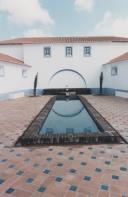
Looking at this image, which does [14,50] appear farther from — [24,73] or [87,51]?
[87,51]

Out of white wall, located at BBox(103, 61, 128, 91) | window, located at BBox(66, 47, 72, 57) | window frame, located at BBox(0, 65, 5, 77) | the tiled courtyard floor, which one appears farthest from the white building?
the tiled courtyard floor

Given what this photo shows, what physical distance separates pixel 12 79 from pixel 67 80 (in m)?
6.68

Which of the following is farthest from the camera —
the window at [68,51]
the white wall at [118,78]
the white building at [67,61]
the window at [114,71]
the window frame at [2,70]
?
the window at [68,51]

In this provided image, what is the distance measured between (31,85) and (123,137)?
52.8 feet

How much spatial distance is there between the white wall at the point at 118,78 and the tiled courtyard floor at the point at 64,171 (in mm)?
12242

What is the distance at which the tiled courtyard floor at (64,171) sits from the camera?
3133mm

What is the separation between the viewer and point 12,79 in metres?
17.0

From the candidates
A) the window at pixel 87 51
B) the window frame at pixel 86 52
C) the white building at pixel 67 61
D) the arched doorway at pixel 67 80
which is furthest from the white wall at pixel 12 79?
the window at pixel 87 51

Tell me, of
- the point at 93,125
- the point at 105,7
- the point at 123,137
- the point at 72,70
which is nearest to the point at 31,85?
the point at 72,70

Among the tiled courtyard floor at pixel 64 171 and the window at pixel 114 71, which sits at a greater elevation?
the window at pixel 114 71

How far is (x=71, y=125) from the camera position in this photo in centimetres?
786

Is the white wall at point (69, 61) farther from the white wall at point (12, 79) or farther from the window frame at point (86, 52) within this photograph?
the white wall at point (12, 79)

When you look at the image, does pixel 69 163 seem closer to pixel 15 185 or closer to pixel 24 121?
pixel 15 185

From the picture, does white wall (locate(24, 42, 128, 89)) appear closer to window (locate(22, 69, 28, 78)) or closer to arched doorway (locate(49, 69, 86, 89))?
arched doorway (locate(49, 69, 86, 89))
